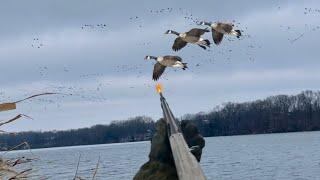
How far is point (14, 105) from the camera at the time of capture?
2.32 meters

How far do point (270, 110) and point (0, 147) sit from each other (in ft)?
530

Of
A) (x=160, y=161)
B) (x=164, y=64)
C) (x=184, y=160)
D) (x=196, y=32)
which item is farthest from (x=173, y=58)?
(x=160, y=161)

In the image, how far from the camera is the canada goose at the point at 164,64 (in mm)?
7741

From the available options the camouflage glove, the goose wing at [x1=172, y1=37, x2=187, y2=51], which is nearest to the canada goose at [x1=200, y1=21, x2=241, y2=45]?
the goose wing at [x1=172, y1=37, x2=187, y2=51]

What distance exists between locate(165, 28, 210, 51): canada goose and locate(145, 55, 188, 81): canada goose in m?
0.28

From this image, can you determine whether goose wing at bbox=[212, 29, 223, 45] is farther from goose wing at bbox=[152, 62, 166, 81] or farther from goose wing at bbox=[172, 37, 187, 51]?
goose wing at bbox=[152, 62, 166, 81]

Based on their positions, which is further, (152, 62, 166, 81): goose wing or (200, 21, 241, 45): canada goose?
(152, 62, 166, 81): goose wing

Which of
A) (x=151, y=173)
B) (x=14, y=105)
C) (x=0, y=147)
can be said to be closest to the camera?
(x=14, y=105)

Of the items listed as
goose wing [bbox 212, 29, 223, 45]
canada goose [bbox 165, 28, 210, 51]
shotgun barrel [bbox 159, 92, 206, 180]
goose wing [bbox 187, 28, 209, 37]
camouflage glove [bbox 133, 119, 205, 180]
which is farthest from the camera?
camouflage glove [bbox 133, 119, 205, 180]

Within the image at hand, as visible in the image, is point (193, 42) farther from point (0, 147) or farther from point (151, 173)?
point (151, 173)

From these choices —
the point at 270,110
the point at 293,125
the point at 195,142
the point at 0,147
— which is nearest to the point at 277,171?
the point at 195,142

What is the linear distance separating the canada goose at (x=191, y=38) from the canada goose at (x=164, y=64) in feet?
0.92

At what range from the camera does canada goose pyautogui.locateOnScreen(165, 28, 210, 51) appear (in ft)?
Answer: 24.5

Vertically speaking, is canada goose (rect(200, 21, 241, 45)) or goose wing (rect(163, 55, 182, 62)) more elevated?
canada goose (rect(200, 21, 241, 45))
